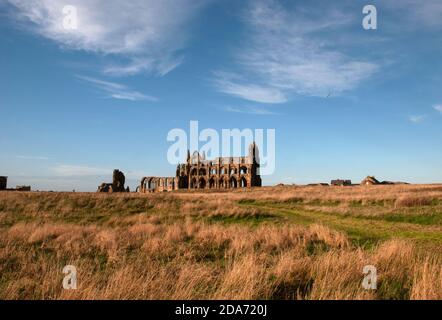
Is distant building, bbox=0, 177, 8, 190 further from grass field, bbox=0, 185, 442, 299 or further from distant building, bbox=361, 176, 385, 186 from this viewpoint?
distant building, bbox=361, 176, 385, 186

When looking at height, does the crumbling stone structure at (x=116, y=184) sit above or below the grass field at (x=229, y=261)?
above

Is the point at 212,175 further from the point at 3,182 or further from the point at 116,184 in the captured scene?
the point at 3,182

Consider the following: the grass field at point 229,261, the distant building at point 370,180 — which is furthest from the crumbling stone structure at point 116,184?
the distant building at point 370,180

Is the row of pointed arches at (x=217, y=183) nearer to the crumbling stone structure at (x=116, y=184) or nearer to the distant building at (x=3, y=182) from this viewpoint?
the crumbling stone structure at (x=116, y=184)

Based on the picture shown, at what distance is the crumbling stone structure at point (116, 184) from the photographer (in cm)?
5491

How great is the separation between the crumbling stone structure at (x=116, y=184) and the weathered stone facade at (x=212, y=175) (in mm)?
21175

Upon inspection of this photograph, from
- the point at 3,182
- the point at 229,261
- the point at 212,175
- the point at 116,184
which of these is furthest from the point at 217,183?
the point at 229,261

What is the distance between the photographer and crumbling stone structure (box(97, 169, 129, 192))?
54906 millimetres

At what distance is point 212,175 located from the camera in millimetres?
80812

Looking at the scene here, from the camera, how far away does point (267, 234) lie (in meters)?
9.70

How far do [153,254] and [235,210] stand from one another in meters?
10.8

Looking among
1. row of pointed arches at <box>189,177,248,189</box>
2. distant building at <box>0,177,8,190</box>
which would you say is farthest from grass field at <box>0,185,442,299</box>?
row of pointed arches at <box>189,177,248,189</box>

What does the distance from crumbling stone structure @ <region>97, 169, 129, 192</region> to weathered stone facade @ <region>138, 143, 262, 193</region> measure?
21175mm
